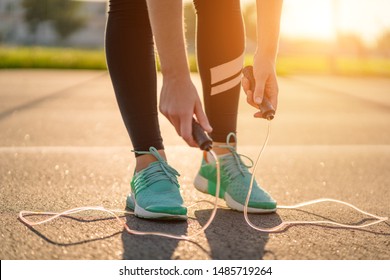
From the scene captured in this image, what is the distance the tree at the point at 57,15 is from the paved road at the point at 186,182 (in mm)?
47438

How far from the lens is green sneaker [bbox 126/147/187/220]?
1807 millimetres

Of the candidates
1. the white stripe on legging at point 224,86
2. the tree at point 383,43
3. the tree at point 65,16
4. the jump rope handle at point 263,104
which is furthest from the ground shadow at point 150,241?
the tree at point 383,43

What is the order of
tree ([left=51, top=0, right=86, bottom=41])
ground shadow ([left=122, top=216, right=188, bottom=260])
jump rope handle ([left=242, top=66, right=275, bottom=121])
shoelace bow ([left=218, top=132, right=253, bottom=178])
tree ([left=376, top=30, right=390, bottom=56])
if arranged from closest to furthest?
ground shadow ([left=122, top=216, right=188, bottom=260]) → jump rope handle ([left=242, top=66, right=275, bottom=121]) → shoelace bow ([left=218, top=132, right=253, bottom=178]) → tree ([left=51, top=0, right=86, bottom=41]) → tree ([left=376, top=30, right=390, bottom=56])

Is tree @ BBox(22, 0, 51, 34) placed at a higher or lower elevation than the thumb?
lower

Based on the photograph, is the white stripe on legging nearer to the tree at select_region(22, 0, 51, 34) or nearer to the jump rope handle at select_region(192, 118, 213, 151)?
the jump rope handle at select_region(192, 118, 213, 151)

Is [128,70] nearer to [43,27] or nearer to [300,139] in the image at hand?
[300,139]

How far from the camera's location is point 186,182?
253cm

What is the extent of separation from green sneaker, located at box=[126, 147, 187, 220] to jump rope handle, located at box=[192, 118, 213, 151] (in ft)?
1.18

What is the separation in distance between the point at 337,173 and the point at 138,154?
46.8 inches

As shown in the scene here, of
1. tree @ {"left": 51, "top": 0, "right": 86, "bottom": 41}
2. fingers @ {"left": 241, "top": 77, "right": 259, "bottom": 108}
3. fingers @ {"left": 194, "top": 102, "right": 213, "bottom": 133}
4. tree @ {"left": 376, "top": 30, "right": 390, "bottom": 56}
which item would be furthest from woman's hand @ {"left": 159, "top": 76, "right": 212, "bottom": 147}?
tree @ {"left": 376, "top": 30, "right": 390, "bottom": 56}

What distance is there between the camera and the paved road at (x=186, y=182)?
61.5 inches

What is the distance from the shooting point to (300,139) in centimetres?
391

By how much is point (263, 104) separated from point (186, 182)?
0.80 metres
